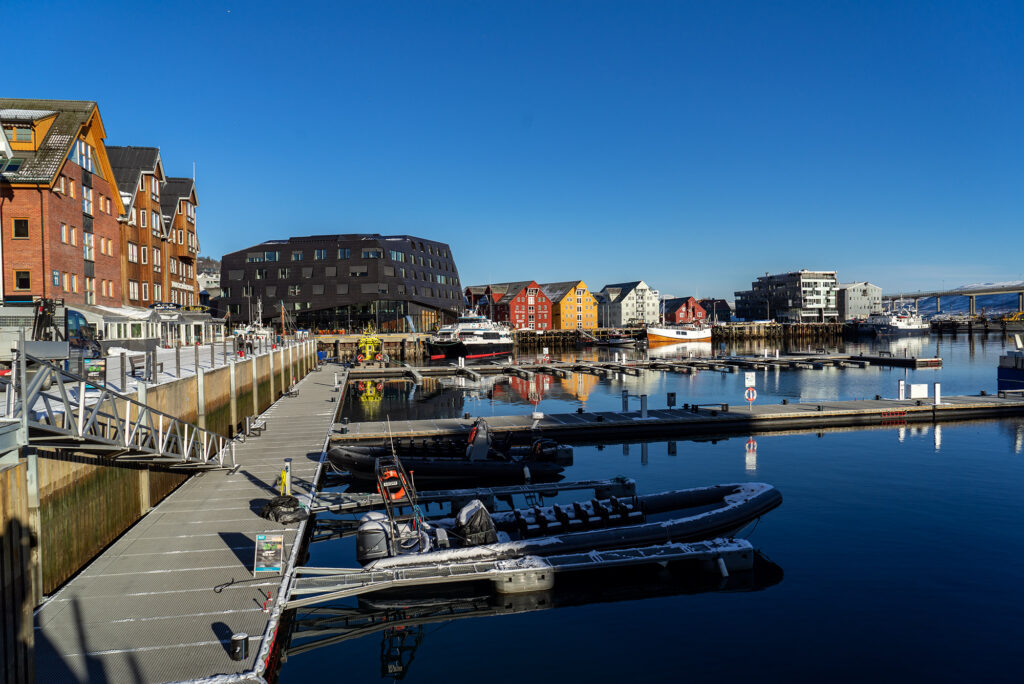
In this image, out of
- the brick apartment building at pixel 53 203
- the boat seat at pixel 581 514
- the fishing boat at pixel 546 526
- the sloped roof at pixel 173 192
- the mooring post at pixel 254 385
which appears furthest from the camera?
the sloped roof at pixel 173 192

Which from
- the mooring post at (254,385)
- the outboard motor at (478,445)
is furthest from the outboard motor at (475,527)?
the mooring post at (254,385)

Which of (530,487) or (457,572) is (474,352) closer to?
(530,487)

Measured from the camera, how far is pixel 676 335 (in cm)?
15588

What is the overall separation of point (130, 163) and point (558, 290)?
127 m

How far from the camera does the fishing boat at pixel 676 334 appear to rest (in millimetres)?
152875

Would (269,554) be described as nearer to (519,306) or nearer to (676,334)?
(676,334)

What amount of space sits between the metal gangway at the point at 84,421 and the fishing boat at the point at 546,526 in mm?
5873

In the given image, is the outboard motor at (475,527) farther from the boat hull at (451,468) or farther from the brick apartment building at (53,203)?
the brick apartment building at (53,203)

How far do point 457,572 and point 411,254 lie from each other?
371 ft

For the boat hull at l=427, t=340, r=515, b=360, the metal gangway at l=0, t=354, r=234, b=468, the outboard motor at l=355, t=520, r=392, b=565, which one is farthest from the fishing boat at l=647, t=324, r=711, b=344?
the outboard motor at l=355, t=520, r=392, b=565

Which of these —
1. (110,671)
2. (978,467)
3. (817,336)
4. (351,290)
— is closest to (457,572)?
(110,671)

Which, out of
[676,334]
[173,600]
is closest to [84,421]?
[173,600]

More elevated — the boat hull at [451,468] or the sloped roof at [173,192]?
the sloped roof at [173,192]

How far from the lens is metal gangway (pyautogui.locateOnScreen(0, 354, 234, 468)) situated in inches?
436
